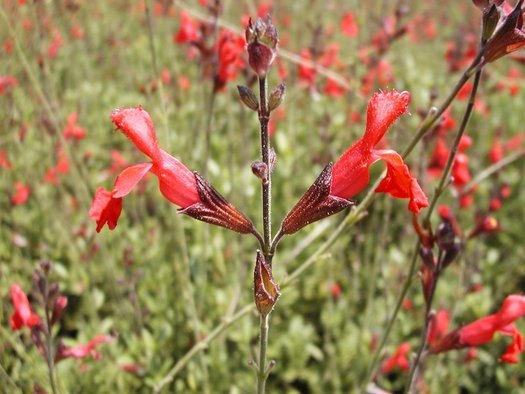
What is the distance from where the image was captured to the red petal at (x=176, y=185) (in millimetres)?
1120

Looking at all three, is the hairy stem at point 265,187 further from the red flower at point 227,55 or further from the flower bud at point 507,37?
the red flower at point 227,55

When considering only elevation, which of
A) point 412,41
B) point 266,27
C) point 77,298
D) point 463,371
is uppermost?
point 412,41

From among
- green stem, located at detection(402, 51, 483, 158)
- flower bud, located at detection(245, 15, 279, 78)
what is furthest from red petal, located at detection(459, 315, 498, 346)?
flower bud, located at detection(245, 15, 279, 78)

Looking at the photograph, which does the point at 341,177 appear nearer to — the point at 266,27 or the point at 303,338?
the point at 266,27

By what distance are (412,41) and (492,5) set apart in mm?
7269

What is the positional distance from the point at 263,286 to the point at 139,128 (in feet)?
1.45

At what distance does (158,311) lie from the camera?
305 centimetres

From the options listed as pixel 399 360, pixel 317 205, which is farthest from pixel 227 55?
pixel 399 360

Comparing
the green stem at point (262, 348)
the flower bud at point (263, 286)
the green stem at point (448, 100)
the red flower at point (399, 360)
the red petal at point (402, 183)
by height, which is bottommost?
the red flower at point (399, 360)

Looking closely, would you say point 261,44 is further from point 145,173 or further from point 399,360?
point 399,360

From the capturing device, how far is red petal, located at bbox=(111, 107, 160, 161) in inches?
45.2

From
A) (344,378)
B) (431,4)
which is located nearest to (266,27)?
(344,378)

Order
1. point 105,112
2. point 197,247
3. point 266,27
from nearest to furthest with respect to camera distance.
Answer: point 266,27, point 197,247, point 105,112

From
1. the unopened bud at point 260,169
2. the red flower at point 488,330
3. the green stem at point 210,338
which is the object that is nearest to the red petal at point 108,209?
the unopened bud at point 260,169
